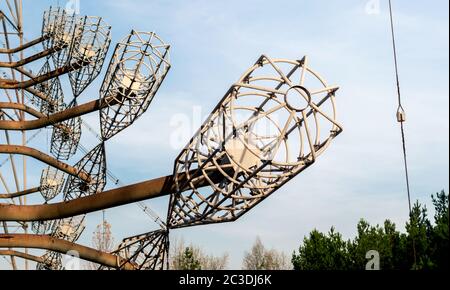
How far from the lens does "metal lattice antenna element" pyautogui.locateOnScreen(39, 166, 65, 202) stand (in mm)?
31578

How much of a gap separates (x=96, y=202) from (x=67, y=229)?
14888mm

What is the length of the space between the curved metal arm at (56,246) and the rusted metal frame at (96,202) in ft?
2.24

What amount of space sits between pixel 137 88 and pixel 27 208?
4.63 meters

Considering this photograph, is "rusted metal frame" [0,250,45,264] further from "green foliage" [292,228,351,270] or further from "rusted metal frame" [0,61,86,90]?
"green foliage" [292,228,351,270]

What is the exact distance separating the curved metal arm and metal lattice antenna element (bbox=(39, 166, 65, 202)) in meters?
15.3

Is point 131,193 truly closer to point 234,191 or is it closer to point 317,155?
point 234,191

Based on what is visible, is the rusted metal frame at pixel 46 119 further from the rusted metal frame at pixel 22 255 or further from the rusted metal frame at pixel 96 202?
the rusted metal frame at pixel 22 255

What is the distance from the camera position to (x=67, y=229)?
28.8 m

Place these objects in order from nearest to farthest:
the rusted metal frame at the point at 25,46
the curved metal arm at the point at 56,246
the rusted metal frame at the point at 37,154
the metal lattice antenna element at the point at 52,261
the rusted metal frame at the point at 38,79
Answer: the curved metal arm at the point at 56,246 < the rusted metal frame at the point at 37,154 < the rusted metal frame at the point at 38,79 < the rusted metal frame at the point at 25,46 < the metal lattice antenna element at the point at 52,261

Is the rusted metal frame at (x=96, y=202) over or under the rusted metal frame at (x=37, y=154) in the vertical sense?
under

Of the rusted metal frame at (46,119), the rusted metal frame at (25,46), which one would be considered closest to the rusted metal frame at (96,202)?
the rusted metal frame at (46,119)

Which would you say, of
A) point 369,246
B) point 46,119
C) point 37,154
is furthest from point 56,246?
point 369,246

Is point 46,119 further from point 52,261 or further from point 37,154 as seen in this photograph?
point 52,261

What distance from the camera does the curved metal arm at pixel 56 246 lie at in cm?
1591
